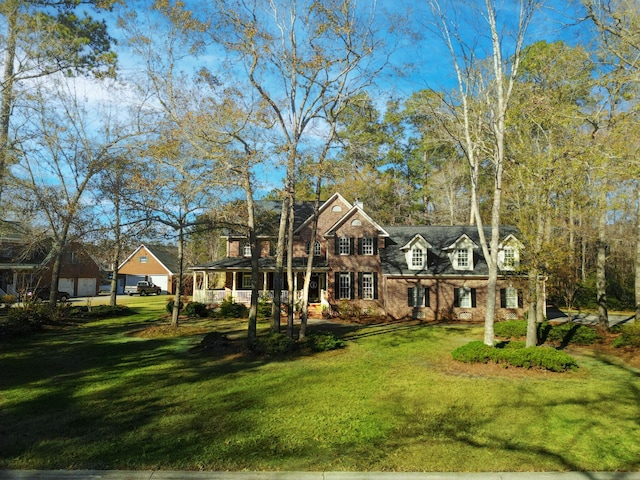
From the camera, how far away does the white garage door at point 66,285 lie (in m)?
43.1

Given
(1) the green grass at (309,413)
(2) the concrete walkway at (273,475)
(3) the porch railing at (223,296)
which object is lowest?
(1) the green grass at (309,413)

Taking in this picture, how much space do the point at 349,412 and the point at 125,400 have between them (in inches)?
193

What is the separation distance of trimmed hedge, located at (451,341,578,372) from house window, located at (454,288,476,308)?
1268 cm

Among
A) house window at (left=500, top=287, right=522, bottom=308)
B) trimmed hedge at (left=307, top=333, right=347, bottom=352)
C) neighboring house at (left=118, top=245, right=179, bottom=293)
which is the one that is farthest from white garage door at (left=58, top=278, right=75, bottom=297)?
house window at (left=500, top=287, right=522, bottom=308)

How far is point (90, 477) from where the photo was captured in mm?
5445

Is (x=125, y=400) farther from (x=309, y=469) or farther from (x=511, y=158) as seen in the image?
(x=511, y=158)

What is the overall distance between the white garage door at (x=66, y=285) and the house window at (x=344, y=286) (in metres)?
32.0

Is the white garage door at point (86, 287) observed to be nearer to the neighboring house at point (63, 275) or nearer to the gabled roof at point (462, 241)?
the neighboring house at point (63, 275)

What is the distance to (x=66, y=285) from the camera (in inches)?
1718

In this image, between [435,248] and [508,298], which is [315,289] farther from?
[508,298]

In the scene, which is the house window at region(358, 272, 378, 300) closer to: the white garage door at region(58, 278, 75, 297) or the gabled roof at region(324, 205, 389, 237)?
the gabled roof at region(324, 205, 389, 237)

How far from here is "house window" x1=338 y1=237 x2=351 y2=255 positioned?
2792 centimetres

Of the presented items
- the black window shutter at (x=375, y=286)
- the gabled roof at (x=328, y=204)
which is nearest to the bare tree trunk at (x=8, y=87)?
the gabled roof at (x=328, y=204)

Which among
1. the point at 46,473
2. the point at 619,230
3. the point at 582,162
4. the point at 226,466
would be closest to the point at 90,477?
the point at 46,473
